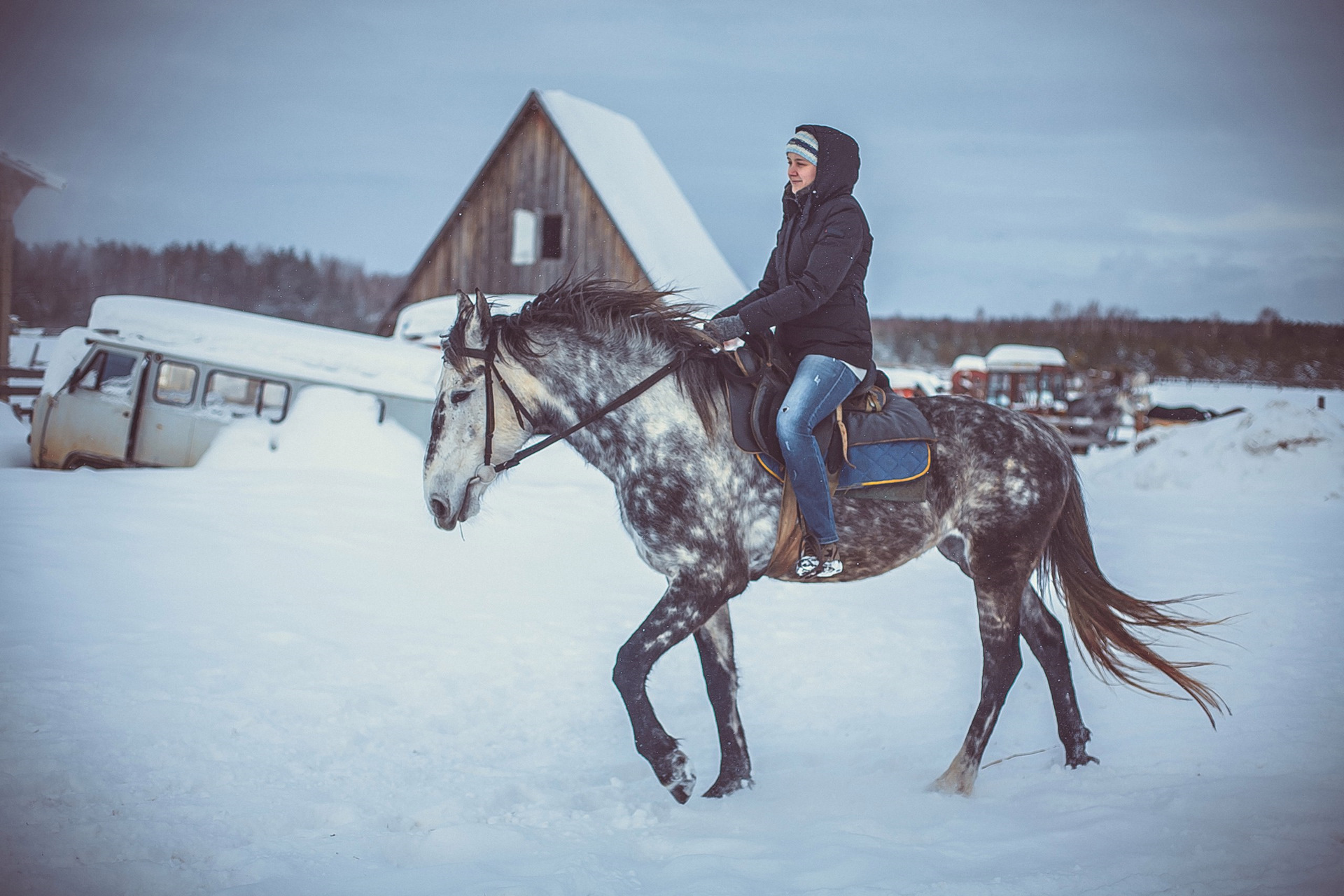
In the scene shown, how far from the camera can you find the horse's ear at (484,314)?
3.78 metres

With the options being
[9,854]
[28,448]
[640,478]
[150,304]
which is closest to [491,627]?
[640,478]

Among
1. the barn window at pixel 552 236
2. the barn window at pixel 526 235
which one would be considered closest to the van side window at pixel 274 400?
the barn window at pixel 526 235

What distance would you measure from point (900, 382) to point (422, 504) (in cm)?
1876

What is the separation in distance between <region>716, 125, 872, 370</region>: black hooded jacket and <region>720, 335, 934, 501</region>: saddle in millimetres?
151

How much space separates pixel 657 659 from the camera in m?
3.74

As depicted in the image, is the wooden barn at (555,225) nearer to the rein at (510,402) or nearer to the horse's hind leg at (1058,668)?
the horse's hind leg at (1058,668)

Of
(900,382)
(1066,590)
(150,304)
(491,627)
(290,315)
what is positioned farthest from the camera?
(900,382)

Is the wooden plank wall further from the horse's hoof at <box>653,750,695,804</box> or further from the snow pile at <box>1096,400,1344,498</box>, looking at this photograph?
the horse's hoof at <box>653,750,695,804</box>

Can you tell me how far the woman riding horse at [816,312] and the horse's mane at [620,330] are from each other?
19 centimetres

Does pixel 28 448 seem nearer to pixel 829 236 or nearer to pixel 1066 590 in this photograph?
pixel 829 236

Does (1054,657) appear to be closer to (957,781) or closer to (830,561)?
(957,781)

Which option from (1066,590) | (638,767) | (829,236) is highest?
(829,236)

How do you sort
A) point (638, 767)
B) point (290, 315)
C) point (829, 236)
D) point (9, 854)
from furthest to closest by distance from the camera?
point (290, 315)
point (638, 767)
point (829, 236)
point (9, 854)

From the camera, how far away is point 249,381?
422 inches
